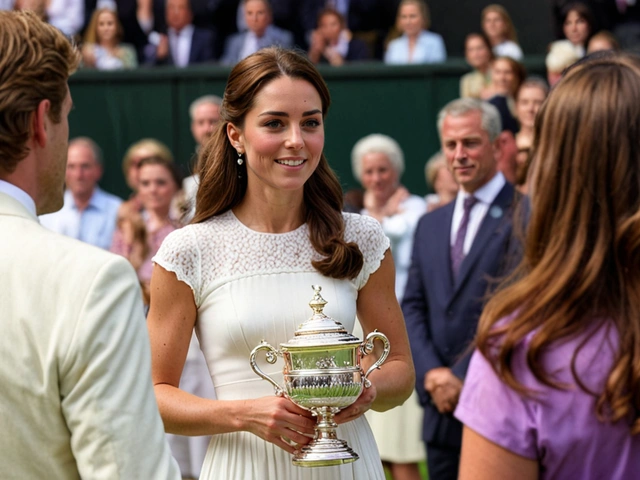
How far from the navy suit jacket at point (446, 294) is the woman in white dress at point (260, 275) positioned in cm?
198

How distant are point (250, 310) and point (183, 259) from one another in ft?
0.84

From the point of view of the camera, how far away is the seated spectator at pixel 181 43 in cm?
1317

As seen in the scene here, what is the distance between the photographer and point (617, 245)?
2.07 meters

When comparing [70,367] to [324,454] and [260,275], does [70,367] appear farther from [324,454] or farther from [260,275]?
→ [260,275]

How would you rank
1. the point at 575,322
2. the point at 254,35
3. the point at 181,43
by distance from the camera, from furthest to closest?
1. the point at 181,43
2. the point at 254,35
3. the point at 575,322

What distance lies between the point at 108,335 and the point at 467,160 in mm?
4100

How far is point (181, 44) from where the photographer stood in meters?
13.3

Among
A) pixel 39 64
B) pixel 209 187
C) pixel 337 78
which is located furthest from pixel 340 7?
pixel 39 64

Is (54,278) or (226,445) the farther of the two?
(226,445)

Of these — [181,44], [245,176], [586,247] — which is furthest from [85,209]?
[586,247]

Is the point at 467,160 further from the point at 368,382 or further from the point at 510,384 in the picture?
the point at 510,384

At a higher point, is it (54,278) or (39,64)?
(39,64)

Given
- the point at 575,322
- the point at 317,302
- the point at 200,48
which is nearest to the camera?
the point at 575,322

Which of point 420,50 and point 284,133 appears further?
point 420,50
